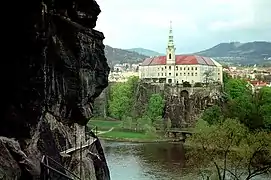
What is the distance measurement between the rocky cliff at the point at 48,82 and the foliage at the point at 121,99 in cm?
5898

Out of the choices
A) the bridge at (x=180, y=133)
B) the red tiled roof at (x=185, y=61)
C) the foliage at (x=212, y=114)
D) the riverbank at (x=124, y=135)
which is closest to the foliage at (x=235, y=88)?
the red tiled roof at (x=185, y=61)

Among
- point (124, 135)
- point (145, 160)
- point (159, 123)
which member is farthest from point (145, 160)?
point (159, 123)

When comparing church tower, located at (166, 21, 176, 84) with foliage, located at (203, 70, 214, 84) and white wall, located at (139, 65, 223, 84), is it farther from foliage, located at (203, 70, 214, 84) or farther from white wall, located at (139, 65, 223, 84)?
foliage, located at (203, 70, 214, 84)

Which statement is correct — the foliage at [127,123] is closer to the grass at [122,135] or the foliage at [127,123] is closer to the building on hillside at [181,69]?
the grass at [122,135]

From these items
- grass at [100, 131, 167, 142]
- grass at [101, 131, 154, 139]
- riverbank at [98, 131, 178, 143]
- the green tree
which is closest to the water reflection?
riverbank at [98, 131, 178, 143]

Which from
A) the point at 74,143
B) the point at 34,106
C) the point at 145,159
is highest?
the point at 34,106

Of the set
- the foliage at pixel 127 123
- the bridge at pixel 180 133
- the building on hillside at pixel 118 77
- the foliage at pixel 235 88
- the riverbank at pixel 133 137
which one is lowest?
the riverbank at pixel 133 137

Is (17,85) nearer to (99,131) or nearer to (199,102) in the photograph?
(99,131)

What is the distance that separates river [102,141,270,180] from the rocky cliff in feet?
35.1

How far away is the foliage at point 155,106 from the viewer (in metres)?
81.2

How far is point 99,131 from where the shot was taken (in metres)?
75.4

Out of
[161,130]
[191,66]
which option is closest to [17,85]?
[161,130]

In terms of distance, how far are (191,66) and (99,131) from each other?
30049 millimetres

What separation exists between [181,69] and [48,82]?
8119 cm
